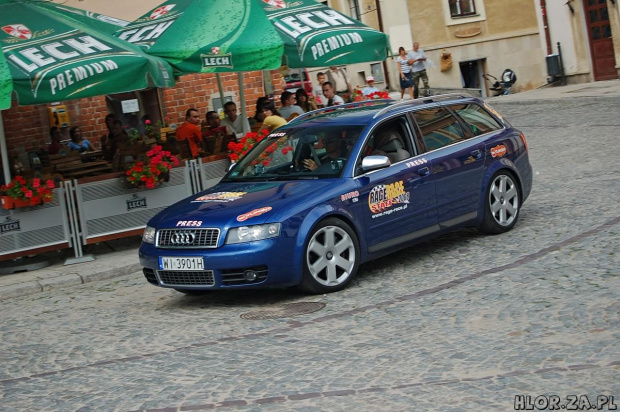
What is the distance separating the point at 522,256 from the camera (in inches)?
402

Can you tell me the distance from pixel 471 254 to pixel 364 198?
58.2 inches

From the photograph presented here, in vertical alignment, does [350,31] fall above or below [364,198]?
above

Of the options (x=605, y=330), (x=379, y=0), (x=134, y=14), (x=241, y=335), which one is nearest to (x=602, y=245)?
(x=605, y=330)

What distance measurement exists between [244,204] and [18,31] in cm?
582

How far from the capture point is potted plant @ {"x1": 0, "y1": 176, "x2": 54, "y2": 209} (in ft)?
43.9

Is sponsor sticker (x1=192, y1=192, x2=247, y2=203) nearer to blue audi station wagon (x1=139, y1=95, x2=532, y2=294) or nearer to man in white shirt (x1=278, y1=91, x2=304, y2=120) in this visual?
blue audi station wagon (x1=139, y1=95, x2=532, y2=294)

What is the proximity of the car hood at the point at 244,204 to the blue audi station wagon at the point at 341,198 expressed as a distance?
1 cm

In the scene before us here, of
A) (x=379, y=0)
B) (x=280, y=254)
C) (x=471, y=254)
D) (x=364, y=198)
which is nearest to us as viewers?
(x=280, y=254)

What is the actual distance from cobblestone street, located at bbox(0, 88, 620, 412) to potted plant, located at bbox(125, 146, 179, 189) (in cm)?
217

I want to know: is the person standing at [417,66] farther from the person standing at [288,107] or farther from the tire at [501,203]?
the tire at [501,203]

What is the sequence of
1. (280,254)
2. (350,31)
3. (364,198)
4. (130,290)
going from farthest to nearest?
1. (350,31)
2. (130,290)
3. (364,198)
4. (280,254)

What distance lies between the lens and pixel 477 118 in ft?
38.5

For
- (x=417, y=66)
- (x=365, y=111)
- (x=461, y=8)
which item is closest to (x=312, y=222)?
(x=365, y=111)

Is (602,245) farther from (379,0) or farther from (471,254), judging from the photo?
(379,0)
